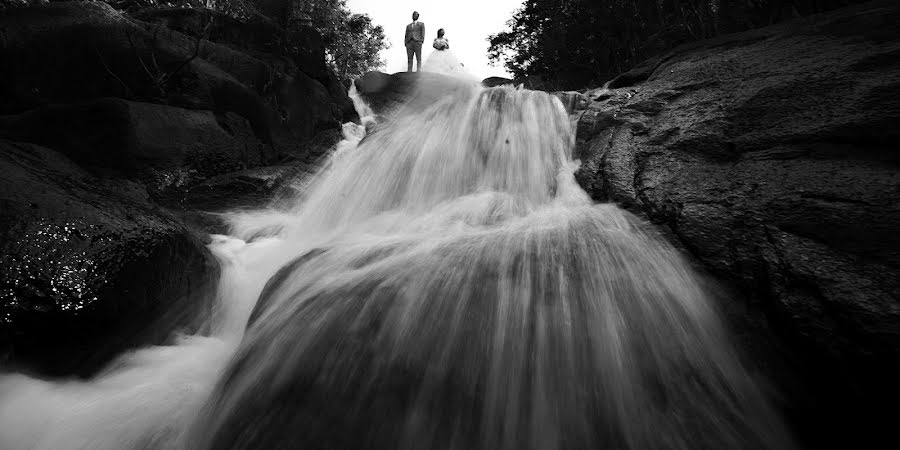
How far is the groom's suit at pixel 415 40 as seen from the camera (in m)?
13.3

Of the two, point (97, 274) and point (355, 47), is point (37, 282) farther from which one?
point (355, 47)

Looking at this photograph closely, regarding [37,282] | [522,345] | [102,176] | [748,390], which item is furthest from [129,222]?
[748,390]

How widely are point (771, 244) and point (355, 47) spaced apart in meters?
18.0

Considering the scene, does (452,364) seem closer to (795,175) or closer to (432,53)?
(795,175)

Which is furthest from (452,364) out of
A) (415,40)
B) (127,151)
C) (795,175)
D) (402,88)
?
(415,40)

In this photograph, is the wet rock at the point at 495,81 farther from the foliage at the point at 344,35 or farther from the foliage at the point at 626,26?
the foliage at the point at 344,35

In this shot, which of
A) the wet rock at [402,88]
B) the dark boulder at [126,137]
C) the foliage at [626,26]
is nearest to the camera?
the dark boulder at [126,137]

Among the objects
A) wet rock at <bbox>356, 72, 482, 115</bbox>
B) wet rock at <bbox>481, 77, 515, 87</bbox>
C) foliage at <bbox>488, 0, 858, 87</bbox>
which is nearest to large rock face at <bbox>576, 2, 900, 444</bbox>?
foliage at <bbox>488, 0, 858, 87</bbox>

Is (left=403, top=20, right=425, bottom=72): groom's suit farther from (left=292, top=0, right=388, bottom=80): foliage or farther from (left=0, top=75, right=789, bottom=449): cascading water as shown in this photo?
(left=0, top=75, right=789, bottom=449): cascading water

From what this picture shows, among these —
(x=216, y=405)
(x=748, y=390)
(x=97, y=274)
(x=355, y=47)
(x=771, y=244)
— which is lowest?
(x=216, y=405)

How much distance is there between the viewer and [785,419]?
1.94 meters

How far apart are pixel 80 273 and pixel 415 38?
41.8ft

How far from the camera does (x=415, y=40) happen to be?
44.0 feet

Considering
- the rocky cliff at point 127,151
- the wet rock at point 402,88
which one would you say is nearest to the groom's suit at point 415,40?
the wet rock at point 402,88
